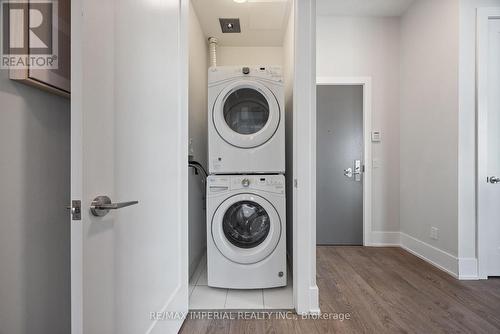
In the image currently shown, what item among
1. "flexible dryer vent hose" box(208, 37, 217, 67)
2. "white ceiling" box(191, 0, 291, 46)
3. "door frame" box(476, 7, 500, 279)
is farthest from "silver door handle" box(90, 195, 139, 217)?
"door frame" box(476, 7, 500, 279)

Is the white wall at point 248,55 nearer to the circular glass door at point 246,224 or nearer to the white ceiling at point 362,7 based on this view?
the white ceiling at point 362,7

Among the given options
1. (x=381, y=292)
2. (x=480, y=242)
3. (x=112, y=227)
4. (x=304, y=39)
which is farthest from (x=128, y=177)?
(x=480, y=242)

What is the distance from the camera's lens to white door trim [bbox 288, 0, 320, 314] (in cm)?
166

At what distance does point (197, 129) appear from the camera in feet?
8.50

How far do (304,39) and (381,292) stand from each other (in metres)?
1.91

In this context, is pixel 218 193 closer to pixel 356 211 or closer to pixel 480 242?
pixel 356 211

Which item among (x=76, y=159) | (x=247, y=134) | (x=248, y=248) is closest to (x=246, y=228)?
(x=248, y=248)

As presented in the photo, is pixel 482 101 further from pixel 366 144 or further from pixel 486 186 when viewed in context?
pixel 366 144

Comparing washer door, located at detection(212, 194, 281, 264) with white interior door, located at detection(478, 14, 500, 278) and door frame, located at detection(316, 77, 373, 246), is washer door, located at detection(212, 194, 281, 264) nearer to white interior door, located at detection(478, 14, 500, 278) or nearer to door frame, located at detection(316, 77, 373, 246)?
door frame, located at detection(316, 77, 373, 246)

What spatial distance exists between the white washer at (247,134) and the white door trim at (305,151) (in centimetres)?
36

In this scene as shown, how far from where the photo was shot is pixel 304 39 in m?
1.66

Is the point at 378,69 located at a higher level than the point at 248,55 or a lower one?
lower

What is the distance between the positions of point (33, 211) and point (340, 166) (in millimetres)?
2938

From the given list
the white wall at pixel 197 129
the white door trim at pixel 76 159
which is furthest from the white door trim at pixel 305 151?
the white door trim at pixel 76 159
